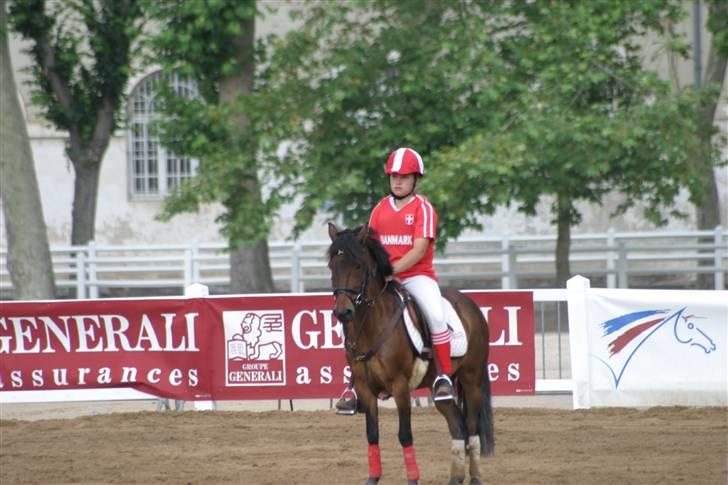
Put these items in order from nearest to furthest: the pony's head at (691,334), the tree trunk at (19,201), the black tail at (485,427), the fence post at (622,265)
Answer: the black tail at (485,427) < the pony's head at (691,334) < the tree trunk at (19,201) < the fence post at (622,265)

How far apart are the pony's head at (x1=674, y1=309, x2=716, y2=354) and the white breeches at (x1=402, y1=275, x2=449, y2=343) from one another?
4.54 metres

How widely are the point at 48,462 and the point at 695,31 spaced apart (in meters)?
25.0

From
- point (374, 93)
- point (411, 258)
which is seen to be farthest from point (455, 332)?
point (374, 93)

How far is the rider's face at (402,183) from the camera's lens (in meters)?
8.54

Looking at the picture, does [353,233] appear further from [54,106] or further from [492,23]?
[54,106]

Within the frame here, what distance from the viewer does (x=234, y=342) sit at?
12.9m

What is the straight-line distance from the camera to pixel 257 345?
12.9m

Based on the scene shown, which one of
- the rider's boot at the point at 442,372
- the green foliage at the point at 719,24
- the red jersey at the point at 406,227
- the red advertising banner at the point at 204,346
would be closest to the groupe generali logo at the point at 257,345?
the red advertising banner at the point at 204,346

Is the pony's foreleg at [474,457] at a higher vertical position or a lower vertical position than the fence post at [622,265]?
lower

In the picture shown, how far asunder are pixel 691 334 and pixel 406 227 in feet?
16.3

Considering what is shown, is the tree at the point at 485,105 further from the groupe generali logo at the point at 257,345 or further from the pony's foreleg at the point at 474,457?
the pony's foreleg at the point at 474,457

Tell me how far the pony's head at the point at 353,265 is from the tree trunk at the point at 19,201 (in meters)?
14.1

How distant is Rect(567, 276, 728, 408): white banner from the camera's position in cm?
1231

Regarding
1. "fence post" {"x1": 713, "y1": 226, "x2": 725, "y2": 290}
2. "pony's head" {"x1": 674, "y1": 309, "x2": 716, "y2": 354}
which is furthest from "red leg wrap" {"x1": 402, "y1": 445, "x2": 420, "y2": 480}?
"fence post" {"x1": 713, "y1": 226, "x2": 725, "y2": 290}
